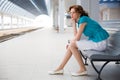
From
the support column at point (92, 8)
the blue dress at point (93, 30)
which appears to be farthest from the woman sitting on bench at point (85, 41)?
the support column at point (92, 8)

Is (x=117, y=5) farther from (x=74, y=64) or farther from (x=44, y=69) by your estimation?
(x=44, y=69)

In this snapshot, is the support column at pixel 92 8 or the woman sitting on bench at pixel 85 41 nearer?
the woman sitting on bench at pixel 85 41

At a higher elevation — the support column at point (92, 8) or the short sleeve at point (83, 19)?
the support column at point (92, 8)

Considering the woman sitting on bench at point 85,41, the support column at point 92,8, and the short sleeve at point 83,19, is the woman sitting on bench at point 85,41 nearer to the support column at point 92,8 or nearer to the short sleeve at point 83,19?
the short sleeve at point 83,19

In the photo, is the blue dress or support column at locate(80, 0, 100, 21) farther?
support column at locate(80, 0, 100, 21)

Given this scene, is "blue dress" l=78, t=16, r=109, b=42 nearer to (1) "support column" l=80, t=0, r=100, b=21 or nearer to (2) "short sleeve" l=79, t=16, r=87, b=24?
(2) "short sleeve" l=79, t=16, r=87, b=24

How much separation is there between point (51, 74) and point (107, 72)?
1.18m

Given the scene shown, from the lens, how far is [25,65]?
22.1 ft

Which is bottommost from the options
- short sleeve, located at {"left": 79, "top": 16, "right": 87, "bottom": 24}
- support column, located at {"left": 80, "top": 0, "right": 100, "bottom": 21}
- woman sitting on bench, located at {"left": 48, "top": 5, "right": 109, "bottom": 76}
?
woman sitting on bench, located at {"left": 48, "top": 5, "right": 109, "bottom": 76}

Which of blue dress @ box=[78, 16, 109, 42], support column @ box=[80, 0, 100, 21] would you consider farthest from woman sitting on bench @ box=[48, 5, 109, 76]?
support column @ box=[80, 0, 100, 21]

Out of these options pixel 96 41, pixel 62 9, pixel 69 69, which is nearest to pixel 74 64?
pixel 69 69

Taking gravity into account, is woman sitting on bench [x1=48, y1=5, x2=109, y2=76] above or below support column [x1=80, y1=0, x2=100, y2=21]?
below

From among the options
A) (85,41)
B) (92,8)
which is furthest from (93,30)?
(92,8)

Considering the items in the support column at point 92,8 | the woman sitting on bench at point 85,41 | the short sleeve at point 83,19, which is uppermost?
the support column at point 92,8
